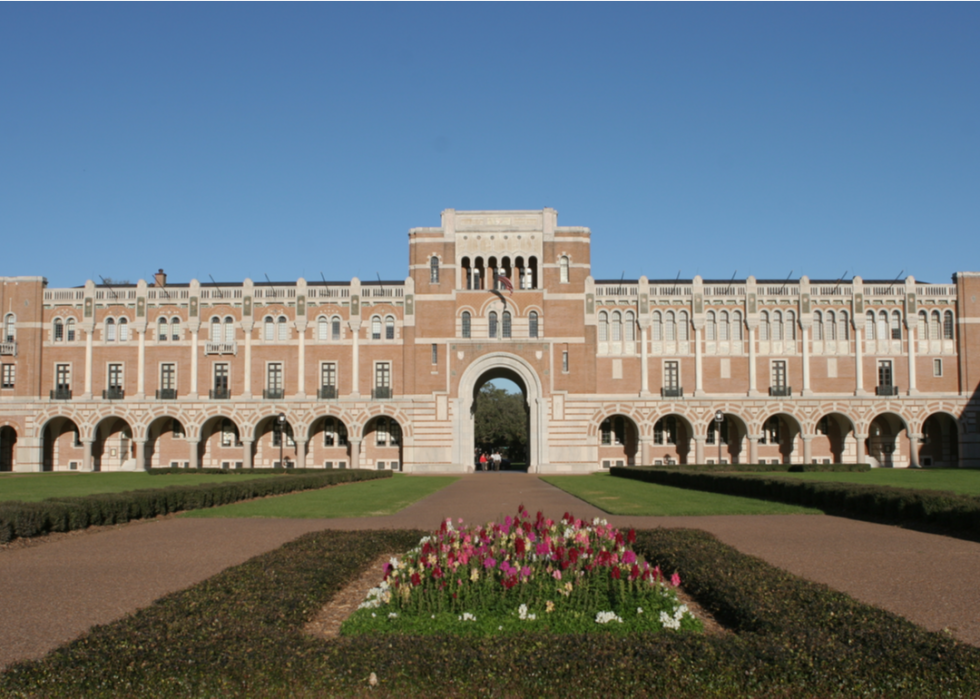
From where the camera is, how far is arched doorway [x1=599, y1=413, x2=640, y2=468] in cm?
5478

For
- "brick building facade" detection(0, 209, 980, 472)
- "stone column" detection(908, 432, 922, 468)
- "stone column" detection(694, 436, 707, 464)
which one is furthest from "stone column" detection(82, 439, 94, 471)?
"stone column" detection(908, 432, 922, 468)

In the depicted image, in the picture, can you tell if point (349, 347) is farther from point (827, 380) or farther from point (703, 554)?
point (703, 554)

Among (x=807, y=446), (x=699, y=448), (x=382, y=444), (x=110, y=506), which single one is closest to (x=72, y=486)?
(x=110, y=506)

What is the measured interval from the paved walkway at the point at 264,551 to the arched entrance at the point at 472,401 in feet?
103

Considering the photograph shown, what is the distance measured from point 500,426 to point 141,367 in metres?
42.1

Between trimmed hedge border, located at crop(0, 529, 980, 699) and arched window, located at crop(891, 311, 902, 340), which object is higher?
arched window, located at crop(891, 311, 902, 340)

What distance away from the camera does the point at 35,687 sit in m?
6.00

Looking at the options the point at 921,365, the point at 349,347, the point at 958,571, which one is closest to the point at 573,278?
the point at 349,347

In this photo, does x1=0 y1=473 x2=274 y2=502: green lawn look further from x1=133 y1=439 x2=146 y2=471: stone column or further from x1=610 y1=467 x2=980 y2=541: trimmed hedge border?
x1=610 y1=467 x2=980 y2=541: trimmed hedge border

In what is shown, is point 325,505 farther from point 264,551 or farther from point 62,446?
point 62,446

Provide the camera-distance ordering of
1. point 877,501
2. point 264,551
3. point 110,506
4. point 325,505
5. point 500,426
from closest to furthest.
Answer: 1. point 264,551
2. point 110,506
3. point 877,501
4. point 325,505
5. point 500,426

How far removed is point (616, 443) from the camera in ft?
180

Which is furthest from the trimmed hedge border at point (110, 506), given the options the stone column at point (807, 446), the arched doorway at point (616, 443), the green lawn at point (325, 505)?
the stone column at point (807, 446)

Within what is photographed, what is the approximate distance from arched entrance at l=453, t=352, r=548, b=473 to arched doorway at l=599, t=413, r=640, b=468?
170 inches
